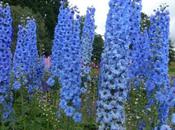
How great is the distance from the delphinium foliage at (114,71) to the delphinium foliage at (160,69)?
0.66m

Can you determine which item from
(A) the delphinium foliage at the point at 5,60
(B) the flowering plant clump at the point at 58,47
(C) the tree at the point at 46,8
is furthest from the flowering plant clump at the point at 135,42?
(C) the tree at the point at 46,8

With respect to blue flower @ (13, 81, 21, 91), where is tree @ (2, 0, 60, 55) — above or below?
above

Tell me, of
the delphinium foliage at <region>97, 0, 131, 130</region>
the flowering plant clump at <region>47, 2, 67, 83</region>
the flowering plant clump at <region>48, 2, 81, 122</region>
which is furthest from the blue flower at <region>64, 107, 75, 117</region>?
the flowering plant clump at <region>47, 2, 67, 83</region>

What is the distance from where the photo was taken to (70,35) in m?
8.68

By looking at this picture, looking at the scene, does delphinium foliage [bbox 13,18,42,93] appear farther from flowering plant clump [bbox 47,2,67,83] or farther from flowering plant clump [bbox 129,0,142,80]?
flowering plant clump [bbox 129,0,142,80]

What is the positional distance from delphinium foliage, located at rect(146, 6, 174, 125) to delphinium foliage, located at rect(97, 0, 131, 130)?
66cm

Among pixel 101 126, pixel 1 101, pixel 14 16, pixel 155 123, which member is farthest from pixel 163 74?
pixel 14 16

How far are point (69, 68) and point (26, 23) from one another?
3.47m

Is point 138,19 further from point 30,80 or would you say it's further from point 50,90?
point 50,90

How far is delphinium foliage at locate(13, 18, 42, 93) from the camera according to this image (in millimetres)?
10492

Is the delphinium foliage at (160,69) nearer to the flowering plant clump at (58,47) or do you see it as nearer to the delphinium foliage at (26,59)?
the flowering plant clump at (58,47)

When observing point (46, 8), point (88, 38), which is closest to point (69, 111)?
point (88, 38)

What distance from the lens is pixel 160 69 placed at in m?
8.30

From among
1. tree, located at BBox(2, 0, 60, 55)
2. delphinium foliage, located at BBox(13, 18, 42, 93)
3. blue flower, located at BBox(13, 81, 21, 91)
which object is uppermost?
tree, located at BBox(2, 0, 60, 55)
